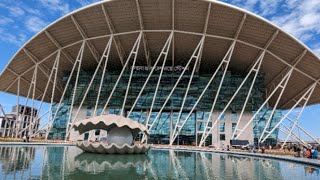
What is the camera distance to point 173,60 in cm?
5128

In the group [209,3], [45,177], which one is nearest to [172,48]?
[209,3]

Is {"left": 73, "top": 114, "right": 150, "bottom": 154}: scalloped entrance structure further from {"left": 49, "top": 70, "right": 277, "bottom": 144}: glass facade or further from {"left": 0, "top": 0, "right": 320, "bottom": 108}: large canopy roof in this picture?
{"left": 49, "top": 70, "right": 277, "bottom": 144}: glass facade

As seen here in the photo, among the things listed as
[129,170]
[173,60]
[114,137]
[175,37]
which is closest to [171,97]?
[173,60]

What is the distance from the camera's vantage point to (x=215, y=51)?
4831 centimetres

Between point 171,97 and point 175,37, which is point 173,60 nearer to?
point 175,37

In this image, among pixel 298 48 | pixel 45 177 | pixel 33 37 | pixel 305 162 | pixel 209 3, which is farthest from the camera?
pixel 33 37

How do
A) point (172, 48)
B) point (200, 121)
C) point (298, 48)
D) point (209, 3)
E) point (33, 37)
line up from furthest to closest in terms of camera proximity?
point (200, 121)
point (172, 48)
point (33, 37)
point (298, 48)
point (209, 3)

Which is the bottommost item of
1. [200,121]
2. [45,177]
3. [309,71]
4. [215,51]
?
[45,177]

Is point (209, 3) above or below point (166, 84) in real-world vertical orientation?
above

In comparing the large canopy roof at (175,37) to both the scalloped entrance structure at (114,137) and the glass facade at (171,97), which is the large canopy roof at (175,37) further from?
the scalloped entrance structure at (114,137)

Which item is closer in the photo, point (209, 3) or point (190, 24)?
point (209, 3)

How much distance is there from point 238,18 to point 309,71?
15670 millimetres

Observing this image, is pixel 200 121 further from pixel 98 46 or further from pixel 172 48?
pixel 98 46

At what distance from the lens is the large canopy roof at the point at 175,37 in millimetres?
38781
